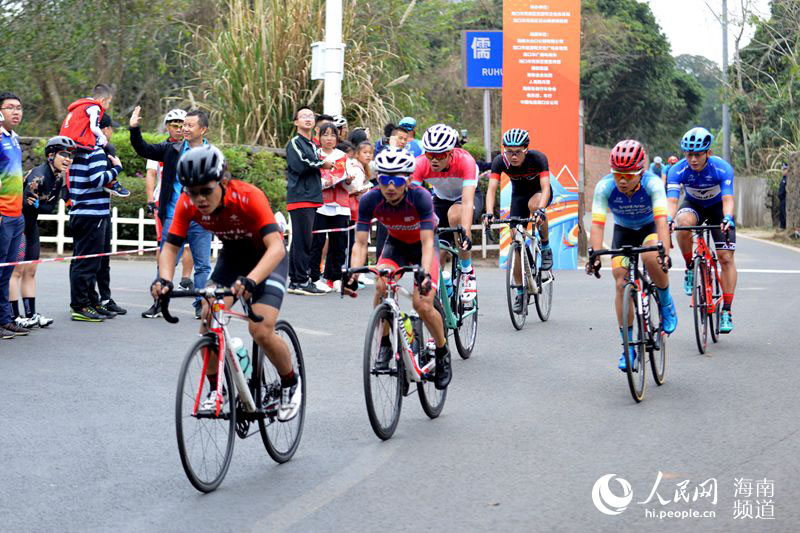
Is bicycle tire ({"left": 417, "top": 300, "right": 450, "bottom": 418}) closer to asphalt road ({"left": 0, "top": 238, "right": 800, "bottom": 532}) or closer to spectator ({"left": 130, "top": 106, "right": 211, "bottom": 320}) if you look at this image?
asphalt road ({"left": 0, "top": 238, "right": 800, "bottom": 532})

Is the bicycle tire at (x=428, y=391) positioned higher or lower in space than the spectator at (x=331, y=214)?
lower

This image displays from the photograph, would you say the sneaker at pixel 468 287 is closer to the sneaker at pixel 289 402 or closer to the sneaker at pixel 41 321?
the sneaker at pixel 289 402

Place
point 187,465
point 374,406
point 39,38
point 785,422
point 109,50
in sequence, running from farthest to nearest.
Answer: point 109,50 < point 39,38 < point 785,422 < point 374,406 < point 187,465

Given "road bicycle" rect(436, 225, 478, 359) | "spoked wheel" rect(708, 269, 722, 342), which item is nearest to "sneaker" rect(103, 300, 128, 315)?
"road bicycle" rect(436, 225, 478, 359)

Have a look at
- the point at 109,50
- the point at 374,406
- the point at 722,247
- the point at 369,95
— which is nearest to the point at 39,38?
the point at 109,50

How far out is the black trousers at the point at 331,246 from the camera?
1574 centimetres

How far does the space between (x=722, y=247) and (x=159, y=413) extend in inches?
231

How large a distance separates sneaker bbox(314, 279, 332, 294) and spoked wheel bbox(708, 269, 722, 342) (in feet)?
17.9

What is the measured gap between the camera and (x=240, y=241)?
6.83 metres

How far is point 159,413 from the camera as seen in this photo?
8.22 meters

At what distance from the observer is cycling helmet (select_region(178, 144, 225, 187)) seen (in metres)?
6.21

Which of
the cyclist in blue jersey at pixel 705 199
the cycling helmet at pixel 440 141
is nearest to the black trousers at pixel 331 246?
the cyclist in blue jersey at pixel 705 199

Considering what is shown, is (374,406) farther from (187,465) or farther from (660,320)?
(660,320)

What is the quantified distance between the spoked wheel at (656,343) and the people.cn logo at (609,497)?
8.47 feet
